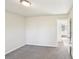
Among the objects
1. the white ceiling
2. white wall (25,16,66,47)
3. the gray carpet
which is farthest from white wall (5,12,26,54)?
white wall (25,16,66,47)

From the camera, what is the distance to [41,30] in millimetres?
6703

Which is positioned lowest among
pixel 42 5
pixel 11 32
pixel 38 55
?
pixel 38 55

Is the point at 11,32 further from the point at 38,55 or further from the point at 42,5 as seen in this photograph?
the point at 42,5

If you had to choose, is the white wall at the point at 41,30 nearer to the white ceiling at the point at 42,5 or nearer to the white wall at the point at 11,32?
the white wall at the point at 11,32

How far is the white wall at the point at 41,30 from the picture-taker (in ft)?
21.0

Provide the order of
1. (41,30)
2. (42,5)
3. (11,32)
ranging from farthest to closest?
(41,30), (11,32), (42,5)

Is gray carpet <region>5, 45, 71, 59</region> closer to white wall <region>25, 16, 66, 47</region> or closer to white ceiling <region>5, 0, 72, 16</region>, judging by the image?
white wall <region>25, 16, 66, 47</region>

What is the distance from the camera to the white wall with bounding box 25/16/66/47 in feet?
21.0

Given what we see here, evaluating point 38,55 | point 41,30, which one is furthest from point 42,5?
point 41,30
